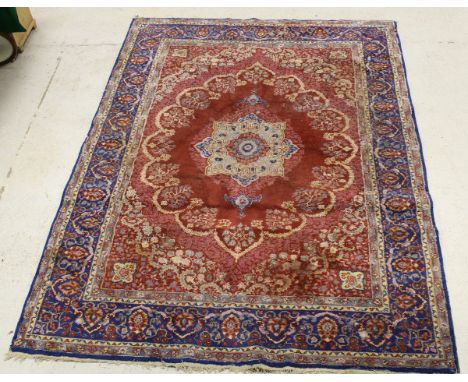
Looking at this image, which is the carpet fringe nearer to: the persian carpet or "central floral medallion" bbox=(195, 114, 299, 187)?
the persian carpet

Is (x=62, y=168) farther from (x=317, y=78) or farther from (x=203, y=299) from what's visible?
(x=317, y=78)

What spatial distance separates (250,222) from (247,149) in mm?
539

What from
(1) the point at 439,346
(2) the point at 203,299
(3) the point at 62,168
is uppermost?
(3) the point at 62,168

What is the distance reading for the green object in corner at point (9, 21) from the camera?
3.64 meters

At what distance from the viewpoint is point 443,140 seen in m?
3.24

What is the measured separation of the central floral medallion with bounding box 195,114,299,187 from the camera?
3.13 m

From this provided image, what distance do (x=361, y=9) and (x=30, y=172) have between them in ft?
8.31

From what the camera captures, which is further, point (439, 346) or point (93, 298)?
point (93, 298)


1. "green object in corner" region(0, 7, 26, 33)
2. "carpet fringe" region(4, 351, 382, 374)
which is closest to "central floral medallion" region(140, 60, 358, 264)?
"carpet fringe" region(4, 351, 382, 374)

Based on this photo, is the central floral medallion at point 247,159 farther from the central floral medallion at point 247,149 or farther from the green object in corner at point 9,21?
the green object in corner at point 9,21

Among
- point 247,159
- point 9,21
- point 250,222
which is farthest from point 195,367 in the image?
point 9,21

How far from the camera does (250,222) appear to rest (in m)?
2.87

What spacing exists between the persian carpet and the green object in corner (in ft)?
2.12

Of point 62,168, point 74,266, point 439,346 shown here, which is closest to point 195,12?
point 62,168
